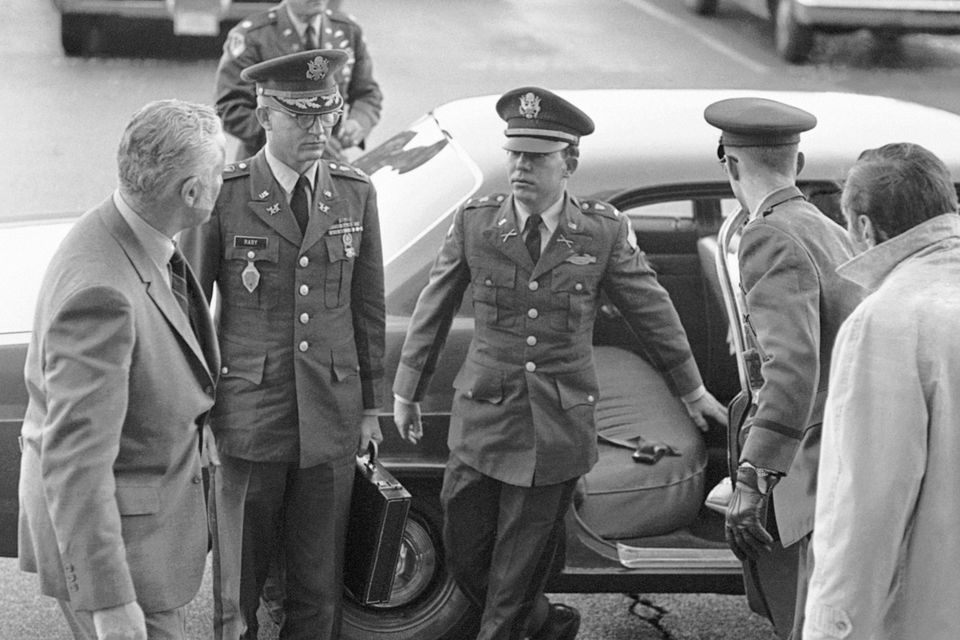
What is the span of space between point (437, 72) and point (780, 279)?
10194mm

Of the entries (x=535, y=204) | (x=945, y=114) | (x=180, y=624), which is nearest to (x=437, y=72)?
(x=945, y=114)

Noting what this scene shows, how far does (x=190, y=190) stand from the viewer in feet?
10.5

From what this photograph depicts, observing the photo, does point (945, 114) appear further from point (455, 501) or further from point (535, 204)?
point (455, 501)

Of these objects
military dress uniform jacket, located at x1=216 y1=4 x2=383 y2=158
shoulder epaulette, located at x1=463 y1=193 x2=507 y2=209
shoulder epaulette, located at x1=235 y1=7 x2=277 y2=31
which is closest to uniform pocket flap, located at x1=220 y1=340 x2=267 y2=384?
shoulder epaulette, located at x1=463 y1=193 x2=507 y2=209

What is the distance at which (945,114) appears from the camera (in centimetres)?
535

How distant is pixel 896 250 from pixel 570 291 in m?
1.42

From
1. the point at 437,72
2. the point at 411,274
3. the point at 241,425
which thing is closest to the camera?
the point at 241,425

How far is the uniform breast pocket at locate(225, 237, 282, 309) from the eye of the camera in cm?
414

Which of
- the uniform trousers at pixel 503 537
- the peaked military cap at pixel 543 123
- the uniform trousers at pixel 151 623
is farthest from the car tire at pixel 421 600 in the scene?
the uniform trousers at pixel 151 623

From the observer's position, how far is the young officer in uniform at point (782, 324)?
3.79 metres

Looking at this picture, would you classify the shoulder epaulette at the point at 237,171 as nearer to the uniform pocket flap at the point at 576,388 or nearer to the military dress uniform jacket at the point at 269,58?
the uniform pocket flap at the point at 576,388

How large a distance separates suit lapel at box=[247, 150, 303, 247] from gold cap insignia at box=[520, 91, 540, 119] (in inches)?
27.9

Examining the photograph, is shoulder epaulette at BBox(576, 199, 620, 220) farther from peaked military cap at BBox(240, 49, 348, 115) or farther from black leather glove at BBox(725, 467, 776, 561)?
black leather glove at BBox(725, 467, 776, 561)

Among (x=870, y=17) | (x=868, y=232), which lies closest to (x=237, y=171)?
(x=868, y=232)
